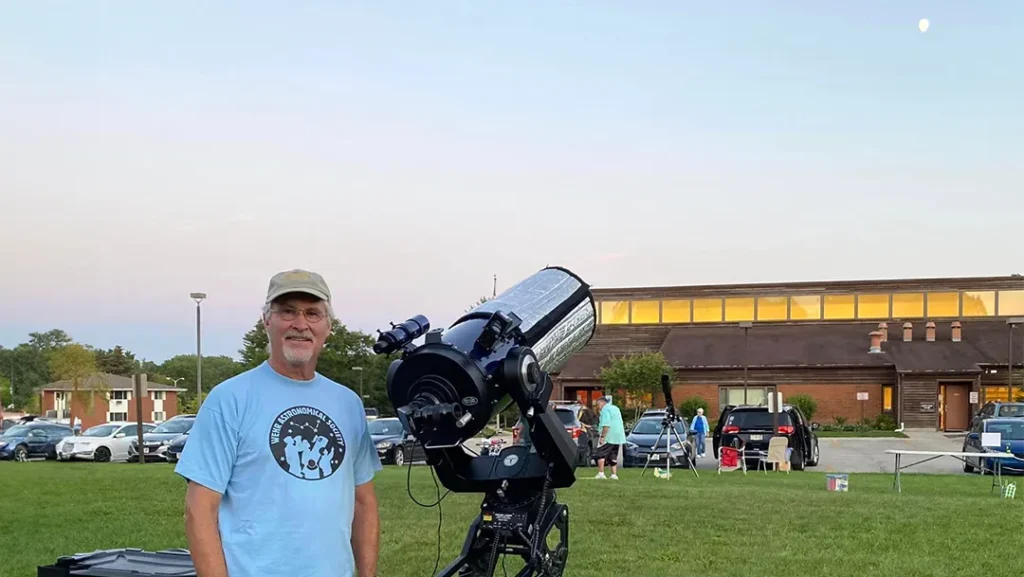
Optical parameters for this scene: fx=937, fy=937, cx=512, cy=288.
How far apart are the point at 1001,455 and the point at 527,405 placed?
13.8 m

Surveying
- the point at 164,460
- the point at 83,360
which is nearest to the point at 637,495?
the point at 164,460

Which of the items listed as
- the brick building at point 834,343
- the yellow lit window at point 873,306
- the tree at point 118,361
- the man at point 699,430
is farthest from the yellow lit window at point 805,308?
the tree at point 118,361

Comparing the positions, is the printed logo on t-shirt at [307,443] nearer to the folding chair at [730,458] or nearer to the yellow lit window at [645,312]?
the folding chair at [730,458]

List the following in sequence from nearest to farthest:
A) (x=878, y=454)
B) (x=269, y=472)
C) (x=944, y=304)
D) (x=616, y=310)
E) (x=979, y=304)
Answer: (x=269, y=472), (x=878, y=454), (x=979, y=304), (x=944, y=304), (x=616, y=310)

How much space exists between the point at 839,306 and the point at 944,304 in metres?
5.88

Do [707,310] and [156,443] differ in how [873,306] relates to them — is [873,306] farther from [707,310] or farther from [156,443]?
[156,443]

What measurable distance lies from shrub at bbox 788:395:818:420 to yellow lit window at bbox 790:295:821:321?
11616mm

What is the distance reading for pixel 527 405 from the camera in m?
4.40

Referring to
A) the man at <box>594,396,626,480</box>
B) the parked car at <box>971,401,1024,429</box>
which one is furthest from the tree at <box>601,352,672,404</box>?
the man at <box>594,396,626,480</box>

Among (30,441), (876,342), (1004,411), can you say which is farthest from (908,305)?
(30,441)

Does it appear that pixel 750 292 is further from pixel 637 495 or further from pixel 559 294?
pixel 559 294

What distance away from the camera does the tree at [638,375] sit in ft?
153

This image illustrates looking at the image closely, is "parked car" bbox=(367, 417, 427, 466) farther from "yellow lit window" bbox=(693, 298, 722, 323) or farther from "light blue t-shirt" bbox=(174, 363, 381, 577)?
"yellow lit window" bbox=(693, 298, 722, 323)

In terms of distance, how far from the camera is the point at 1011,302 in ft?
180
